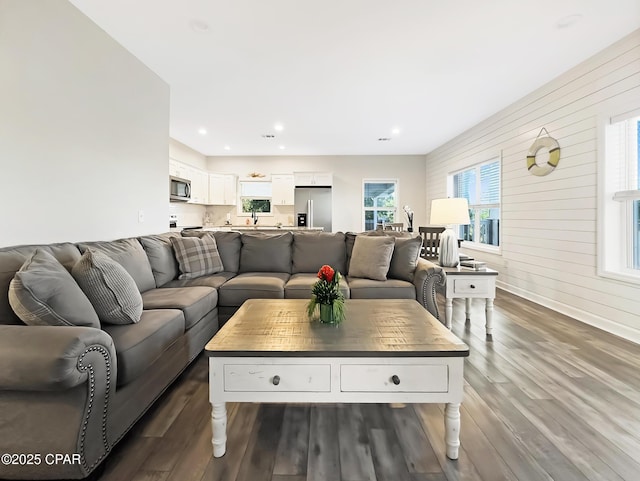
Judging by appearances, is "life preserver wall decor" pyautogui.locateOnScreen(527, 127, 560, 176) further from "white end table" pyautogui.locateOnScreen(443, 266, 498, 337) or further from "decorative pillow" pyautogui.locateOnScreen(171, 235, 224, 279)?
"decorative pillow" pyautogui.locateOnScreen(171, 235, 224, 279)

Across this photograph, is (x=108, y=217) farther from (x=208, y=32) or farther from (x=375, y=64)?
(x=375, y=64)

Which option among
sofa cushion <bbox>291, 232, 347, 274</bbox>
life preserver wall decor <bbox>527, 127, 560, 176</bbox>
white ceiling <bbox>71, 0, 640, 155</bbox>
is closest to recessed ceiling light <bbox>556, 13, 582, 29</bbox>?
white ceiling <bbox>71, 0, 640, 155</bbox>

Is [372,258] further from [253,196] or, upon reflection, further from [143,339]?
[253,196]

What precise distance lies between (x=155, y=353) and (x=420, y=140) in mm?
6248

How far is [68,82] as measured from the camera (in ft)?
7.79

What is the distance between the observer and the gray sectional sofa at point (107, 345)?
115 centimetres

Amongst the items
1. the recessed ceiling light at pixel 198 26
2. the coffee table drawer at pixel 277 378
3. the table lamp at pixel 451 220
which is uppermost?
the recessed ceiling light at pixel 198 26

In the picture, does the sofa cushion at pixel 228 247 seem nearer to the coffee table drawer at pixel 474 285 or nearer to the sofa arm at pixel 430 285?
the sofa arm at pixel 430 285

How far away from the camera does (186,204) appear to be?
23.0 ft

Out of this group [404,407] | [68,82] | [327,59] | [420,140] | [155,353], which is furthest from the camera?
[420,140]

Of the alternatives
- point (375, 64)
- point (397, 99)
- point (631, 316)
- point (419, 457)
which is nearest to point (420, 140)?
point (397, 99)

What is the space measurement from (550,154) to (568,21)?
1565mm

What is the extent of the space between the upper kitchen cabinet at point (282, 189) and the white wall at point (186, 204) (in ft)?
5.85

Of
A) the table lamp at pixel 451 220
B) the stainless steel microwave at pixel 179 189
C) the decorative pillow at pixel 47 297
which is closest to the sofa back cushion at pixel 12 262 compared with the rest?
the decorative pillow at pixel 47 297
